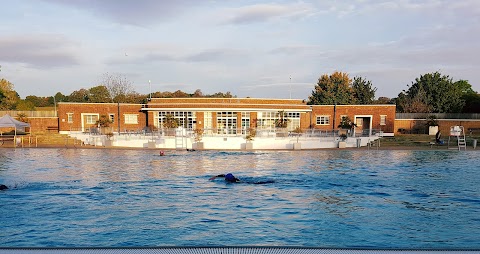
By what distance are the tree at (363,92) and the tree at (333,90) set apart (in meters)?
1.09

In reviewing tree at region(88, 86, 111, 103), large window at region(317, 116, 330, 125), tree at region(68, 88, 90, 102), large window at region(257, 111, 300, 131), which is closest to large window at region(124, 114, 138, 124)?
large window at region(257, 111, 300, 131)

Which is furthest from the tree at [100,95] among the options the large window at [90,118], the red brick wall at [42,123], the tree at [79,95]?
the large window at [90,118]

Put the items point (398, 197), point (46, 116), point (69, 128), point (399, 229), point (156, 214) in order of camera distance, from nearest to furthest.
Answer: point (399, 229) < point (156, 214) < point (398, 197) < point (69, 128) < point (46, 116)

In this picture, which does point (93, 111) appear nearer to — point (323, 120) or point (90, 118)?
point (90, 118)

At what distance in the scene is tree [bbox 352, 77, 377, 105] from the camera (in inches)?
2586

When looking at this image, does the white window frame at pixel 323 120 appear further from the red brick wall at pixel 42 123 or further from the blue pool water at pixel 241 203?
the red brick wall at pixel 42 123

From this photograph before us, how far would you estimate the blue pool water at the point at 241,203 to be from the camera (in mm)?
9352

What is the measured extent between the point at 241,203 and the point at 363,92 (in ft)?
189

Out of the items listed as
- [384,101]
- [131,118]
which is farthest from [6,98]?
[384,101]

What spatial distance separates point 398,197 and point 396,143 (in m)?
19.0

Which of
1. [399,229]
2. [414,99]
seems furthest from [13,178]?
[414,99]

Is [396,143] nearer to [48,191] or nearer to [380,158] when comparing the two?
[380,158]

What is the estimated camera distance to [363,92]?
65875 mm

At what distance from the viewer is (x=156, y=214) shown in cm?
1126
